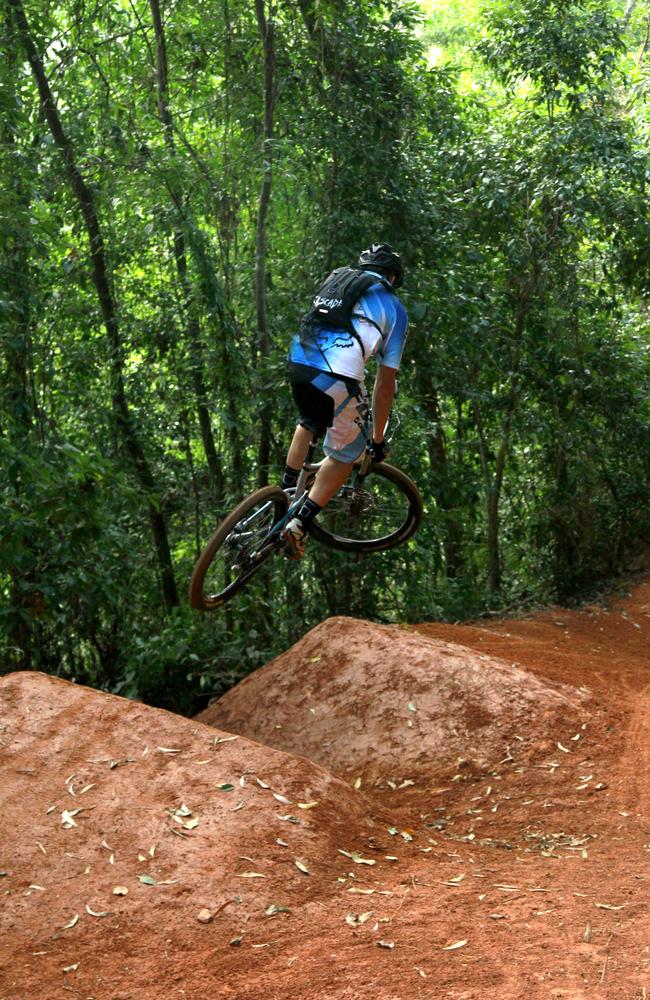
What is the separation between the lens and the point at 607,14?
9.43 metres

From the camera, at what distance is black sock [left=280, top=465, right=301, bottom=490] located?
5723 millimetres

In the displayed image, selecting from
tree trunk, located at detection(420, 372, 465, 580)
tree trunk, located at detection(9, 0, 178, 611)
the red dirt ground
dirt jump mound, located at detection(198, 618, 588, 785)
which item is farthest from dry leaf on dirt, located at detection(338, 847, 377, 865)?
tree trunk, located at detection(420, 372, 465, 580)

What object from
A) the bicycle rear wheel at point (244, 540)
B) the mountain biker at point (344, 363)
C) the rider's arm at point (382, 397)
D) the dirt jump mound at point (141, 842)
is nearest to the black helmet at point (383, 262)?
the mountain biker at point (344, 363)

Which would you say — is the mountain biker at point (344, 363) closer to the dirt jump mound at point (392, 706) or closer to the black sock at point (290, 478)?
the black sock at point (290, 478)

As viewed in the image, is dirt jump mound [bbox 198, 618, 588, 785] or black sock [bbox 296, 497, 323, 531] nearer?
black sock [bbox 296, 497, 323, 531]

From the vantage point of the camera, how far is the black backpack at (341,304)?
17.8 feet

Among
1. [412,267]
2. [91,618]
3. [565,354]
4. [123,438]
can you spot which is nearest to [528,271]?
[565,354]

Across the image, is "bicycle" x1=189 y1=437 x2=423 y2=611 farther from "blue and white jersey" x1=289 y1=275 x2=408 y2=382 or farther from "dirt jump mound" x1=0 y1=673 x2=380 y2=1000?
"dirt jump mound" x1=0 y1=673 x2=380 y2=1000

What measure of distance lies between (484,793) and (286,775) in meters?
1.27

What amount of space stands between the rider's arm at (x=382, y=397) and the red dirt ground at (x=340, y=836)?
154 cm

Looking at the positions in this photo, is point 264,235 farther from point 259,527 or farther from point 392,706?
point 392,706

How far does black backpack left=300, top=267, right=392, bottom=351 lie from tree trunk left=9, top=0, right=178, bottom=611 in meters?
2.29

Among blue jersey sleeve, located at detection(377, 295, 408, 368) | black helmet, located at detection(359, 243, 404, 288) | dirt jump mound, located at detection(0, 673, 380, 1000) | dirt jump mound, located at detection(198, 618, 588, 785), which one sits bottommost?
dirt jump mound, located at detection(198, 618, 588, 785)

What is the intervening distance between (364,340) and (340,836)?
7.90 ft
